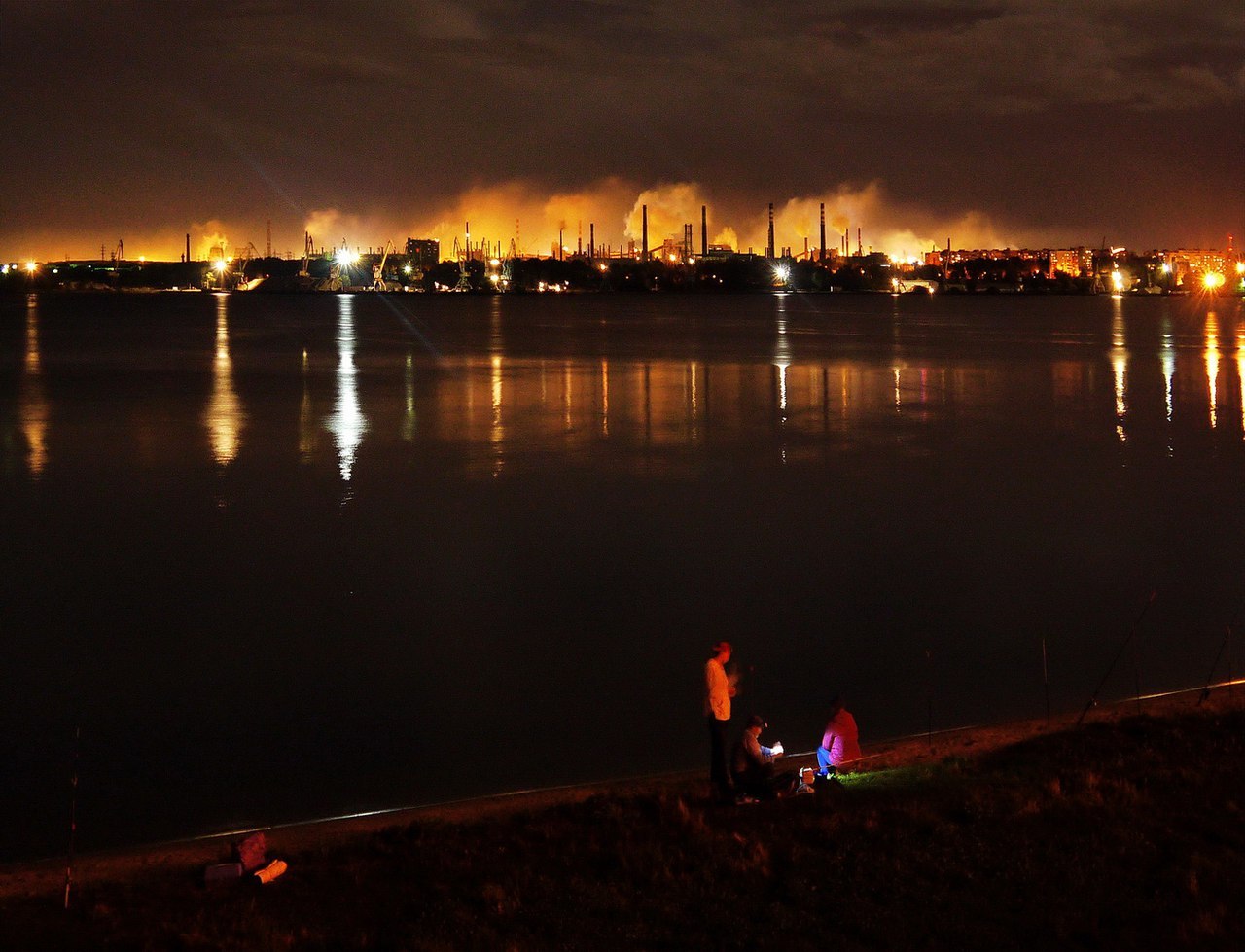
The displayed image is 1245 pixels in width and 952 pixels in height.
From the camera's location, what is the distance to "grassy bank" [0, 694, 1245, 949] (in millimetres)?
5629

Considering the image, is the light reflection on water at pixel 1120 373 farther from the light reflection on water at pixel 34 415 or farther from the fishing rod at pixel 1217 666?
the light reflection on water at pixel 34 415

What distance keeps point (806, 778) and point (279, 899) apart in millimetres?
3206

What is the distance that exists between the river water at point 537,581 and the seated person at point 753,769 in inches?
53.5

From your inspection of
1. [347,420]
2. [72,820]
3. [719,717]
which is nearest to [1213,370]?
[347,420]

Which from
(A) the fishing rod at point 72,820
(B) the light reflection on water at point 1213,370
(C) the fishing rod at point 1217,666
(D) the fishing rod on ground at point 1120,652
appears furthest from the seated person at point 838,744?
(B) the light reflection on water at point 1213,370

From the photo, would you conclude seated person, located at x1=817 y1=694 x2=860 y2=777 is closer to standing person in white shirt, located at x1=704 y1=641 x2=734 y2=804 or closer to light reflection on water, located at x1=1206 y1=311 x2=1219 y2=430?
standing person in white shirt, located at x1=704 y1=641 x2=734 y2=804

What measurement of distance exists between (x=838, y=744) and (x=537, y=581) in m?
6.13

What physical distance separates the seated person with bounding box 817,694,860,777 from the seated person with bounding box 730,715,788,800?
2.15ft

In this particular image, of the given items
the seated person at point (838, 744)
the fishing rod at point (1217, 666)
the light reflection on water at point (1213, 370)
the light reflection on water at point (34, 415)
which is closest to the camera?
the seated person at point (838, 744)

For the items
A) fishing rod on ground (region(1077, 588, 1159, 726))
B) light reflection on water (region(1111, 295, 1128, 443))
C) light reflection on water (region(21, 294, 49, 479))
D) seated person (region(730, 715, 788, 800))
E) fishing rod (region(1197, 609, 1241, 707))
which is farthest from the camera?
light reflection on water (region(1111, 295, 1128, 443))

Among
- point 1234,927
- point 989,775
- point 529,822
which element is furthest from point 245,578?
point 1234,927

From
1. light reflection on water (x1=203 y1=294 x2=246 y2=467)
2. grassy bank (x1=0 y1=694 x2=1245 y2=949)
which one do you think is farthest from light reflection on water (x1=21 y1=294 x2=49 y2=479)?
grassy bank (x1=0 y1=694 x2=1245 y2=949)

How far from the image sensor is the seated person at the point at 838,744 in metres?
8.54

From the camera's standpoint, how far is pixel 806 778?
797 cm
